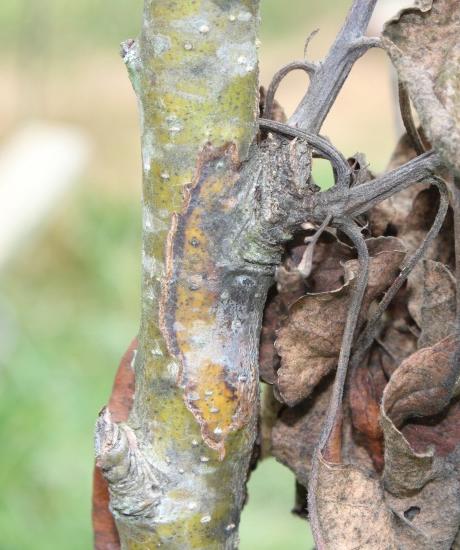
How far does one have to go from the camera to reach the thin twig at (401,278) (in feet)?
2.53

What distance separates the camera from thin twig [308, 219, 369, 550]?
77 centimetres

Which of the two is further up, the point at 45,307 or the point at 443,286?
the point at 45,307

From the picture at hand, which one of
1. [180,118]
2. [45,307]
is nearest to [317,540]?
[180,118]

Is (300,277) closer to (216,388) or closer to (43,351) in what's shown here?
(216,388)

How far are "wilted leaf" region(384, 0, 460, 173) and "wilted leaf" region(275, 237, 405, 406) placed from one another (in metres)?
0.16

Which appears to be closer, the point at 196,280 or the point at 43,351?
the point at 196,280

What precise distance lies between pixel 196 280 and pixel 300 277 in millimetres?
111

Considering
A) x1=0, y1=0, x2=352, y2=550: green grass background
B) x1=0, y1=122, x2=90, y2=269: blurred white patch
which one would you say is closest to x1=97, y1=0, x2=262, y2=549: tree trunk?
x1=0, y1=0, x2=352, y2=550: green grass background

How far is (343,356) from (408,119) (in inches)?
9.0

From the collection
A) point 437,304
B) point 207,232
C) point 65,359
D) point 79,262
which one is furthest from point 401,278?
point 79,262

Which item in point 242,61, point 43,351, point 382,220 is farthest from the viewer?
point 43,351

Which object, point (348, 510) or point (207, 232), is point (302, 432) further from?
point (207, 232)

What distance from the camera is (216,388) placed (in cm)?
80

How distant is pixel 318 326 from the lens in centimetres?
82
